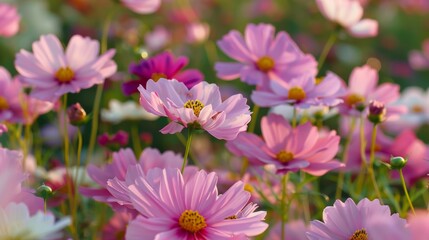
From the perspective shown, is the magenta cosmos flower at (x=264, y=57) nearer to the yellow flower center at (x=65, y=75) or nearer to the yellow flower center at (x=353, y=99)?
the yellow flower center at (x=353, y=99)

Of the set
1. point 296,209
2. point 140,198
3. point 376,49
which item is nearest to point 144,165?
point 140,198

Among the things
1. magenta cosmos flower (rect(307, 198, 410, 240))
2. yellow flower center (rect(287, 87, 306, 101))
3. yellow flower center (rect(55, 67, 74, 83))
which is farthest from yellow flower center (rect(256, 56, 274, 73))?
magenta cosmos flower (rect(307, 198, 410, 240))

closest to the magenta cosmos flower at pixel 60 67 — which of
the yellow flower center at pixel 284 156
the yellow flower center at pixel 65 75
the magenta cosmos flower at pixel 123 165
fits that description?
the yellow flower center at pixel 65 75

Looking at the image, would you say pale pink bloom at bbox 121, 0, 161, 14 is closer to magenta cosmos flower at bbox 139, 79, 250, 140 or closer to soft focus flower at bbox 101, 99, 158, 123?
soft focus flower at bbox 101, 99, 158, 123

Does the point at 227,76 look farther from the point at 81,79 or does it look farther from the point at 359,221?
the point at 359,221

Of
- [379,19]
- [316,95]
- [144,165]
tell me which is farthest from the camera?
[379,19]

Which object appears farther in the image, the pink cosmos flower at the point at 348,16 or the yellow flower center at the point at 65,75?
the pink cosmos flower at the point at 348,16
